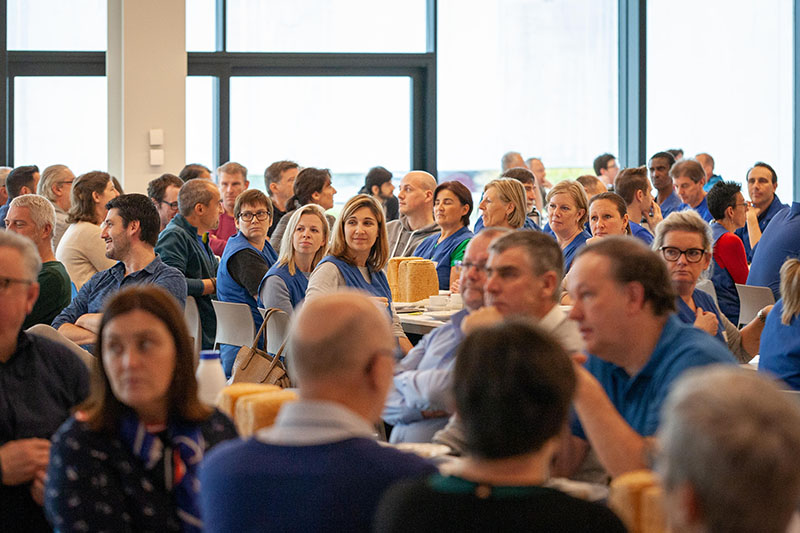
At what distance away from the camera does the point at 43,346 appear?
2.56m

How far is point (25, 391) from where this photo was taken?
2469 millimetres

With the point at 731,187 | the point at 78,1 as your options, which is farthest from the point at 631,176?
the point at 78,1

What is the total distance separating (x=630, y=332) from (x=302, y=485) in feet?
3.42

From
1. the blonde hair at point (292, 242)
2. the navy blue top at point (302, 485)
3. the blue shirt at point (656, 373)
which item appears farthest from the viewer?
the blonde hair at point (292, 242)

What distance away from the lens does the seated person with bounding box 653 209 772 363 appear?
3.75 metres

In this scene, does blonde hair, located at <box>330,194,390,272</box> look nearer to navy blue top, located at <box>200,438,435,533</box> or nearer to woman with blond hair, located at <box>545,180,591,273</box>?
→ woman with blond hair, located at <box>545,180,591,273</box>

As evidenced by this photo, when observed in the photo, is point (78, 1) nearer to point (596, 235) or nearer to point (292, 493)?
point (596, 235)

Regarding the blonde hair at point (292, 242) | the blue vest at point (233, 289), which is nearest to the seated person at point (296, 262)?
the blonde hair at point (292, 242)

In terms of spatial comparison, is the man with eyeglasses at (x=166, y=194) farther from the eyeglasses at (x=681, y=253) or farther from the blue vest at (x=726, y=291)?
the eyeglasses at (x=681, y=253)

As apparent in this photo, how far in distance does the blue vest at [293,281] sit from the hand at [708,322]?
90.8 inches

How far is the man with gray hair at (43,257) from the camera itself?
4273 millimetres

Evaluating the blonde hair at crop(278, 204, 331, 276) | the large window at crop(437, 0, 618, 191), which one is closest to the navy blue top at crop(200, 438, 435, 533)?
the blonde hair at crop(278, 204, 331, 276)

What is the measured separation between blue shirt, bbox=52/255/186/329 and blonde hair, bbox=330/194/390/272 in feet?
3.03

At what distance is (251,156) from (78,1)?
2.49 metres
